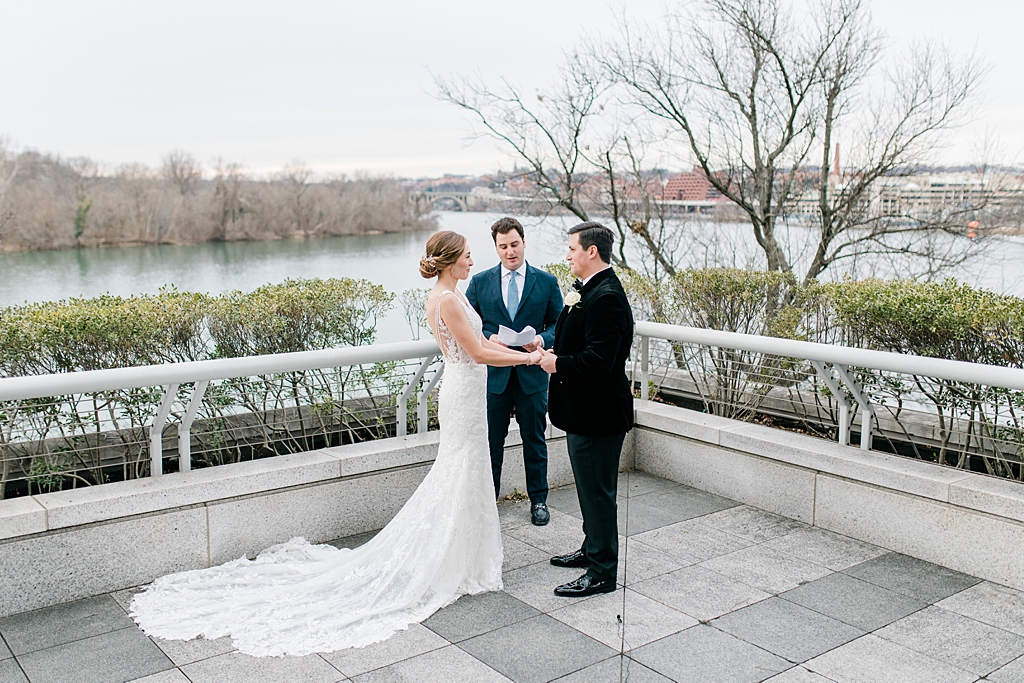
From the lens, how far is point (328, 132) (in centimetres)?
3131

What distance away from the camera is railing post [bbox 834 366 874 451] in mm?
5246

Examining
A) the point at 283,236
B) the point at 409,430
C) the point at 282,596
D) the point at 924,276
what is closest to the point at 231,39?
the point at 283,236

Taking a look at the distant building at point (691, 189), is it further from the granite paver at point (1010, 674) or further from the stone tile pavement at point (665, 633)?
the granite paver at point (1010, 674)

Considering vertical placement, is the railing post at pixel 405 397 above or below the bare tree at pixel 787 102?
below

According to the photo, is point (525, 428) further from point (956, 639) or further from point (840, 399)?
point (956, 639)

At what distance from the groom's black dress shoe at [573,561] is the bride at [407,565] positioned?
1.28 ft

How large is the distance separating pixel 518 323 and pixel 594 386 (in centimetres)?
129

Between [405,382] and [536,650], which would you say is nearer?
[536,650]

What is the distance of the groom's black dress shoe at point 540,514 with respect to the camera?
555 cm

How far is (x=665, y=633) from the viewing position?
13.1ft

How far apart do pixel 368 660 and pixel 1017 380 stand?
3371 mm

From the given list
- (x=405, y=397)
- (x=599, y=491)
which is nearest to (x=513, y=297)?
(x=405, y=397)

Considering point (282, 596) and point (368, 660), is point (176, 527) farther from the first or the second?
point (368, 660)

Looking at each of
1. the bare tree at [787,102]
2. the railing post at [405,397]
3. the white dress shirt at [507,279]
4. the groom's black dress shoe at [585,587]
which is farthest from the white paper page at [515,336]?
the bare tree at [787,102]
